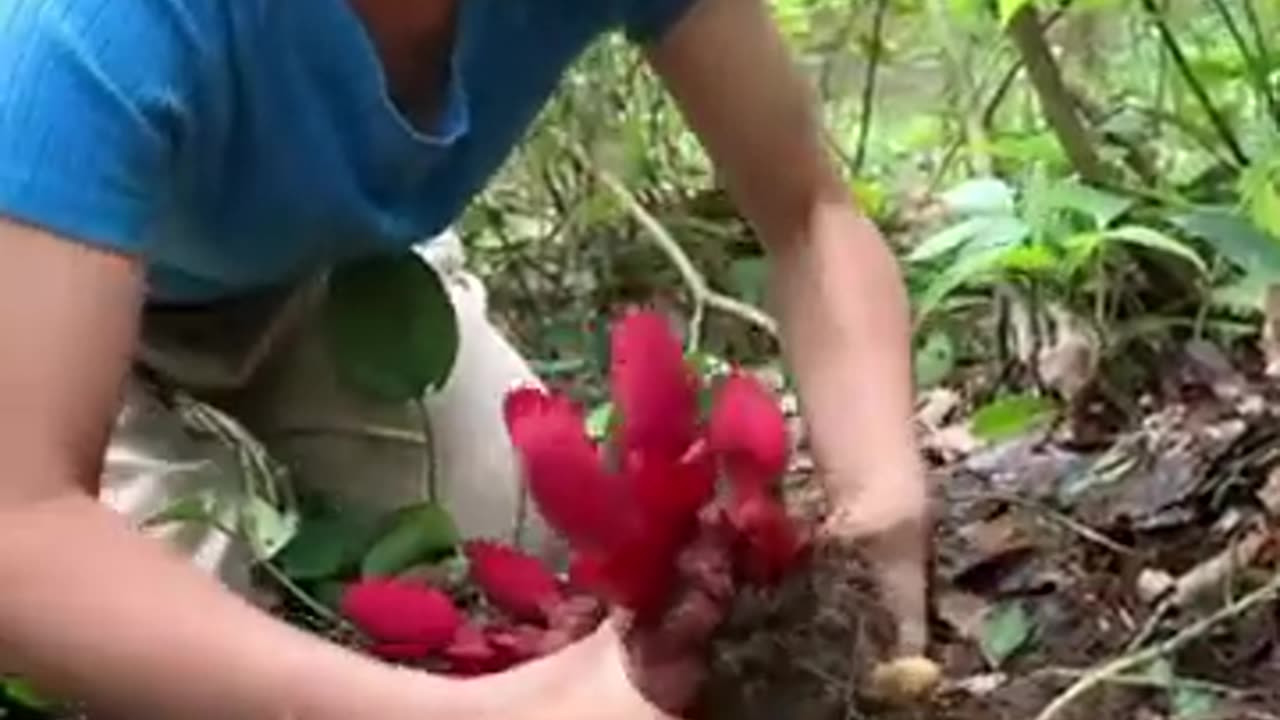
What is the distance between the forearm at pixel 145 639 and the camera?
3.77 ft

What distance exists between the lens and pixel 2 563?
1.16 m

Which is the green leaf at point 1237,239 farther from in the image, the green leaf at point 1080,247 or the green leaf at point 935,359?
the green leaf at point 935,359

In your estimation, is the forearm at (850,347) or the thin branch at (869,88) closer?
the forearm at (850,347)

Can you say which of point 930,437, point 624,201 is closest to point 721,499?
point 930,437

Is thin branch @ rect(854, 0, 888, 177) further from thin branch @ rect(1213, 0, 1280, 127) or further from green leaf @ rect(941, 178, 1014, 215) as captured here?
thin branch @ rect(1213, 0, 1280, 127)

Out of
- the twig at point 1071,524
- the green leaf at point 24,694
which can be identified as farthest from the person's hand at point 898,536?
the green leaf at point 24,694

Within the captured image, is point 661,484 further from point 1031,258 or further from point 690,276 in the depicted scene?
point 690,276

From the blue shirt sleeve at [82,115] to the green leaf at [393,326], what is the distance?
35 centimetres

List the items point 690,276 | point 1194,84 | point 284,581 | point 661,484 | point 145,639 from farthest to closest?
1. point 690,276
2. point 1194,84
3. point 284,581
4. point 145,639
5. point 661,484

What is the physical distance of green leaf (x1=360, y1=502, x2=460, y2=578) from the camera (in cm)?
149

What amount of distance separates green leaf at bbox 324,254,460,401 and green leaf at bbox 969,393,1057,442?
35cm

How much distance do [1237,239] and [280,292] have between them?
1.82 feet

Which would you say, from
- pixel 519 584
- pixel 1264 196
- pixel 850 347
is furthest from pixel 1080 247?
pixel 519 584

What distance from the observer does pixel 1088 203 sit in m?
1.82
